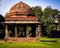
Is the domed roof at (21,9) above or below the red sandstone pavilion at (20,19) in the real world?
above

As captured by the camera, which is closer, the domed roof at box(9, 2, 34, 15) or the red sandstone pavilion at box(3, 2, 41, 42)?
the red sandstone pavilion at box(3, 2, 41, 42)

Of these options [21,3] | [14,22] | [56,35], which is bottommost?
[56,35]

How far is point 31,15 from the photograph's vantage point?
36469 mm

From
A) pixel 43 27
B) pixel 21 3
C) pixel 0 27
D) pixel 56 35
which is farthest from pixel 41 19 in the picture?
pixel 21 3

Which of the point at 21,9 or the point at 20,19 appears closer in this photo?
the point at 20,19

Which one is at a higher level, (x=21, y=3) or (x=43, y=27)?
(x=21, y=3)

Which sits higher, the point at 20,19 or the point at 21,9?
the point at 21,9

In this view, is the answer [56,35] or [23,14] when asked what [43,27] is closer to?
[56,35]

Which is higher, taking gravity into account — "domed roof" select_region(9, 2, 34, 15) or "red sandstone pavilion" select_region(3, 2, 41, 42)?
"domed roof" select_region(9, 2, 34, 15)

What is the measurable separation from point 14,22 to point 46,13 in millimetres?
26398

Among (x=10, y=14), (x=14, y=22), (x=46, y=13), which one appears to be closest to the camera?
(x=14, y=22)

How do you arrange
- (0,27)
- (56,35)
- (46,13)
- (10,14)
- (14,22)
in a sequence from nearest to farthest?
(14,22)
(10,14)
(0,27)
(56,35)
(46,13)

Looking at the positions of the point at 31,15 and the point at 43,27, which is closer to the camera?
the point at 31,15

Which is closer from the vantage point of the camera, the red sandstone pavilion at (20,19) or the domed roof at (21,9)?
the red sandstone pavilion at (20,19)
